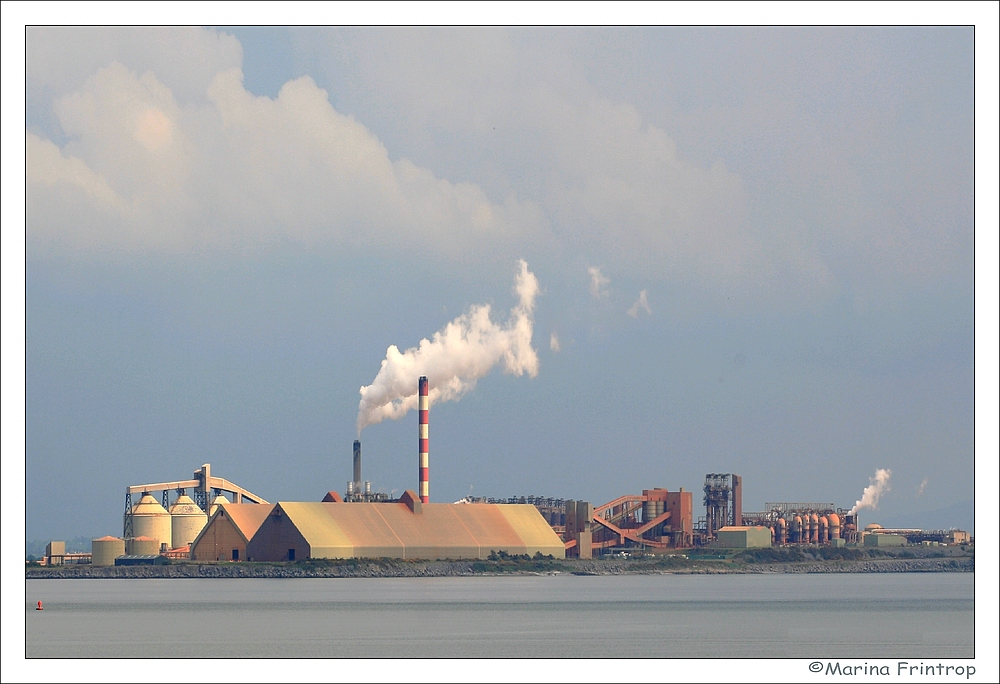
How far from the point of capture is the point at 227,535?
8156cm

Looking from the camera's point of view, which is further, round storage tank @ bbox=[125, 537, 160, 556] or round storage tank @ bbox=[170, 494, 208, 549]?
round storage tank @ bbox=[170, 494, 208, 549]

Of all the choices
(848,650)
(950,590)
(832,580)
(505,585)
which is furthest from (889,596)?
(848,650)

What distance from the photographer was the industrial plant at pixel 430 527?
80875mm

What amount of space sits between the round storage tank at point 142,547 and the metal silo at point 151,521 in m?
0.76

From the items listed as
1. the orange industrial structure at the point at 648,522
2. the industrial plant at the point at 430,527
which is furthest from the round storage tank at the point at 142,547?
the orange industrial structure at the point at 648,522

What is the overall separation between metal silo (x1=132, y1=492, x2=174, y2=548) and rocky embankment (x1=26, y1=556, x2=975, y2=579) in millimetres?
4657

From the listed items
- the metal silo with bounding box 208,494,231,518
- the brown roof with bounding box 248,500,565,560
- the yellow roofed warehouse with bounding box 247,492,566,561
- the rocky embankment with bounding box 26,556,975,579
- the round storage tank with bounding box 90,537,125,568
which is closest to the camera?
the rocky embankment with bounding box 26,556,975,579

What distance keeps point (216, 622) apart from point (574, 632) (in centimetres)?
995

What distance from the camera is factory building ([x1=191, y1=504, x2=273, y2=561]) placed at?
81188 mm

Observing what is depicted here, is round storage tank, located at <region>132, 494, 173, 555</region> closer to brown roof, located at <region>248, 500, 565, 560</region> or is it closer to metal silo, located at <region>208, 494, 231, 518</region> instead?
metal silo, located at <region>208, 494, 231, 518</region>

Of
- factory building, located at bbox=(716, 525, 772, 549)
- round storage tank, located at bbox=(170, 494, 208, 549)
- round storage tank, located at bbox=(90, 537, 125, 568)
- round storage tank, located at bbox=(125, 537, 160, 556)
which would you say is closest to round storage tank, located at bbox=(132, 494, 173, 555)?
round storage tank, located at bbox=(170, 494, 208, 549)

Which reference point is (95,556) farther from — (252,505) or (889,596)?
(889,596)

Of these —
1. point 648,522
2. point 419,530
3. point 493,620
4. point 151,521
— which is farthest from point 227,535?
point 493,620

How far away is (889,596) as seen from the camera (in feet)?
203
